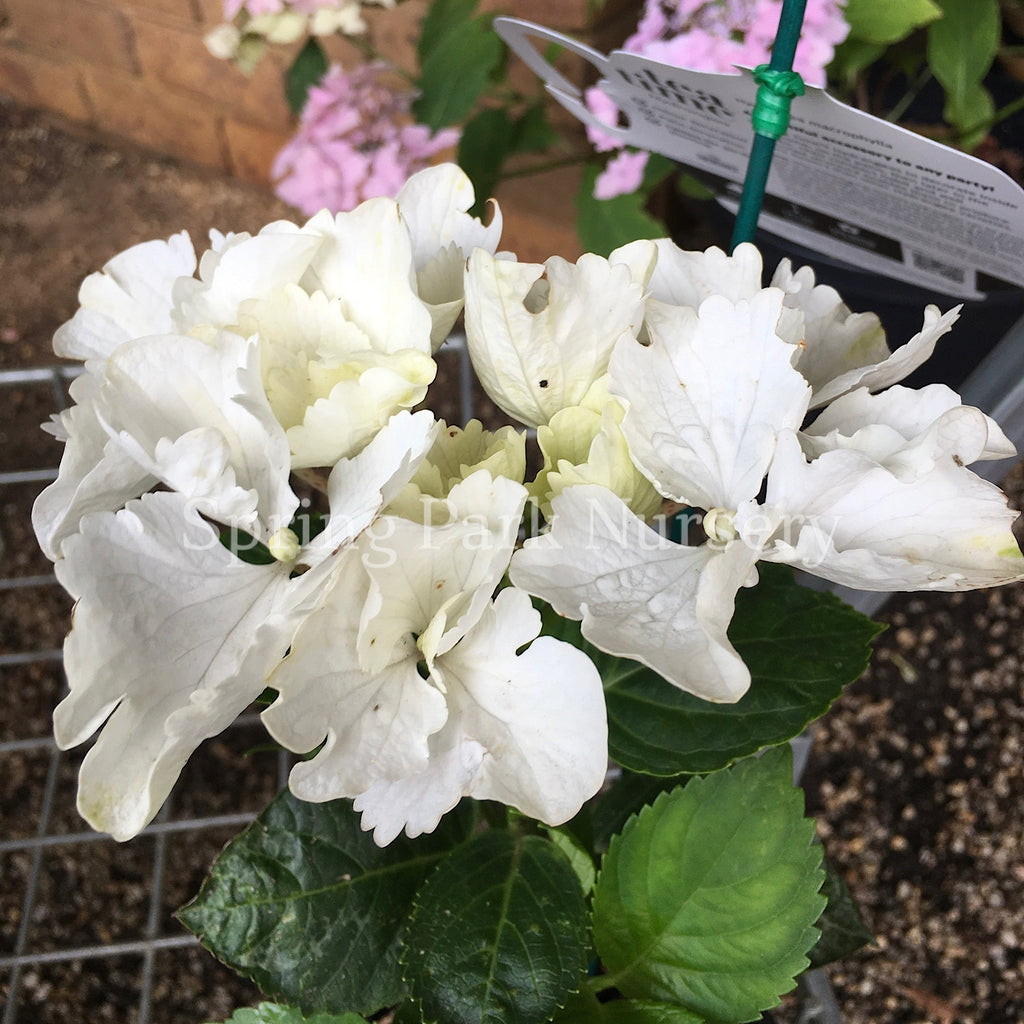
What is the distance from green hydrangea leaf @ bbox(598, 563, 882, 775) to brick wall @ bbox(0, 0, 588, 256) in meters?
1.25

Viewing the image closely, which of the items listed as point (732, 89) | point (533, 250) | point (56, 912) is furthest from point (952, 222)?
point (533, 250)

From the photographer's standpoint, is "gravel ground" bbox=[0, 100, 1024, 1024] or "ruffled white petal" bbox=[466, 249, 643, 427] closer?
"ruffled white petal" bbox=[466, 249, 643, 427]

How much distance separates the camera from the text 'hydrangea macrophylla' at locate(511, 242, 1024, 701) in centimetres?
31

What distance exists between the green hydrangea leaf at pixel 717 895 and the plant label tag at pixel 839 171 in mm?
244

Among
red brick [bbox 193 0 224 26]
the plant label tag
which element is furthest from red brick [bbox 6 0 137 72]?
the plant label tag

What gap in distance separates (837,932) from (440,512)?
37 centimetres

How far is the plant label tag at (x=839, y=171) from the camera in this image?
0.41 metres

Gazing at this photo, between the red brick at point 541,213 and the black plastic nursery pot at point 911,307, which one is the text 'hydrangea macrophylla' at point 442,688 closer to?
the black plastic nursery pot at point 911,307

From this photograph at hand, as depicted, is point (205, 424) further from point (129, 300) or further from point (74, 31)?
point (74, 31)

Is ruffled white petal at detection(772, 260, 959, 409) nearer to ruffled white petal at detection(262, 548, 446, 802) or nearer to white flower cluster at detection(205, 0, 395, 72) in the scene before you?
ruffled white petal at detection(262, 548, 446, 802)

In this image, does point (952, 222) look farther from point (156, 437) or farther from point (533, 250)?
point (533, 250)

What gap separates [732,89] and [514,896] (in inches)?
14.1

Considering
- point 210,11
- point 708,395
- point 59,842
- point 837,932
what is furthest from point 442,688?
point 210,11

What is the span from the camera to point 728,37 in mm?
771
